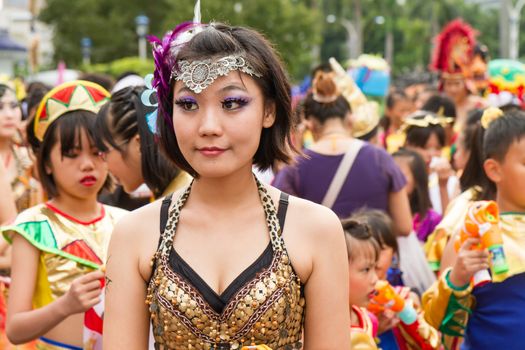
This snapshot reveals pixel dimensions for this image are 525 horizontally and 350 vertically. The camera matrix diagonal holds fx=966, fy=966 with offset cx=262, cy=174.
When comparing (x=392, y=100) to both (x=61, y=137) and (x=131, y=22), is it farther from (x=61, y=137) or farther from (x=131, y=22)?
(x=131, y=22)

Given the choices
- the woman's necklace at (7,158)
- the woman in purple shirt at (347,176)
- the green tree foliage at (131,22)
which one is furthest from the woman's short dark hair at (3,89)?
the green tree foliage at (131,22)

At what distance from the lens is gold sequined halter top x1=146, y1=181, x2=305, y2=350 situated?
105 inches

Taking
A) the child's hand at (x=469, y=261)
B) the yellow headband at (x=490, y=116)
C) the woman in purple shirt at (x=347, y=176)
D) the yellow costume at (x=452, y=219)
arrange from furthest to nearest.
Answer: the woman in purple shirt at (x=347, y=176) → the yellow costume at (x=452, y=219) → the yellow headband at (x=490, y=116) → the child's hand at (x=469, y=261)

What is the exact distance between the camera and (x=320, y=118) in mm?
6387

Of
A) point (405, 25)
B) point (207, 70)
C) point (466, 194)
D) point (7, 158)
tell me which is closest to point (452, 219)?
point (466, 194)

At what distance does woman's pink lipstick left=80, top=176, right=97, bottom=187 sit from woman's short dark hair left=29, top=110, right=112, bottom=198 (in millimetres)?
156

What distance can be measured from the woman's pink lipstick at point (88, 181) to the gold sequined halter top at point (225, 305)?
1711 millimetres

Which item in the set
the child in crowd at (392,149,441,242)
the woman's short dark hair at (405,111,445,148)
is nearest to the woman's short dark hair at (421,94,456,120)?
the woman's short dark hair at (405,111,445,148)

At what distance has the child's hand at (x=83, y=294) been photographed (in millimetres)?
3807

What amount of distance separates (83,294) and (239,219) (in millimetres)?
1222

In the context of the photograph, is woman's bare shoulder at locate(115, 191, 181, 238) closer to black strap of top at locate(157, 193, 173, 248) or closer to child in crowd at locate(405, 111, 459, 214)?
black strap of top at locate(157, 193, 173, 248)

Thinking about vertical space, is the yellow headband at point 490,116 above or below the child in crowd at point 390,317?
above

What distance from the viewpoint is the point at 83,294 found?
12.5 ft

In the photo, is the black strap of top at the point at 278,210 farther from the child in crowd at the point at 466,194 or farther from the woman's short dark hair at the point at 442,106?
the woman's short dark hair at the point at 442,106
